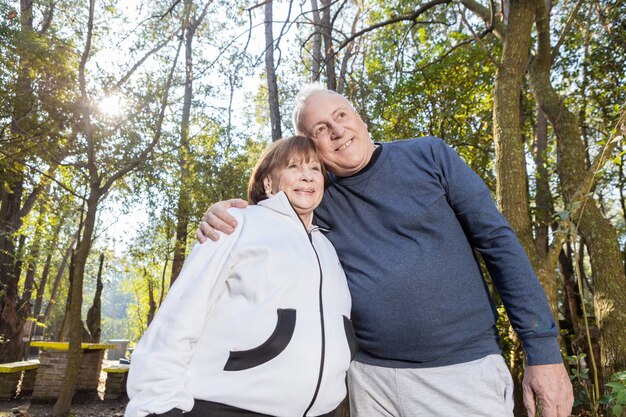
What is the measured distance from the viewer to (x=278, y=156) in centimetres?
222

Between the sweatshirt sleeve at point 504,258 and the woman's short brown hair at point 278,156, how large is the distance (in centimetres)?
59

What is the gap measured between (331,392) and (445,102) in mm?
8824

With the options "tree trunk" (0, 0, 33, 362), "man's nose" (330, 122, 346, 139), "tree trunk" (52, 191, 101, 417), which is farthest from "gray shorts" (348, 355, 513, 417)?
"tree trunk" (0, 0, 33, 362)

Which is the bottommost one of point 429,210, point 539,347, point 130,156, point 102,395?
point 102,395

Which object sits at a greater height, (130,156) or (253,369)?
(130,156)

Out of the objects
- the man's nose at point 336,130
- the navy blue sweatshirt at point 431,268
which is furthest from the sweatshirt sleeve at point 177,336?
the man's nose at point 336,130

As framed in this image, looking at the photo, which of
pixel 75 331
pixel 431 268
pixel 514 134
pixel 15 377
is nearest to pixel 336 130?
pixel 431 268

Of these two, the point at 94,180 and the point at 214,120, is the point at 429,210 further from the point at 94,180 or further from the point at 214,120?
the point at 214,120

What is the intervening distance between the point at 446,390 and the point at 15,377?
1172 cm

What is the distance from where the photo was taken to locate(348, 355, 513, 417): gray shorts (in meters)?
1.89

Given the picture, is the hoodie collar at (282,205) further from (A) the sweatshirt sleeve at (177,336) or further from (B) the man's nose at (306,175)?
(A) the sweatshirt sleeve at (177,336)

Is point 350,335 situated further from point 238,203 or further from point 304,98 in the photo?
point 304,98

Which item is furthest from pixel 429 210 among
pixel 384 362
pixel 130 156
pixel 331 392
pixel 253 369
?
pixel 130 156

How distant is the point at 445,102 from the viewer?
385 inches
